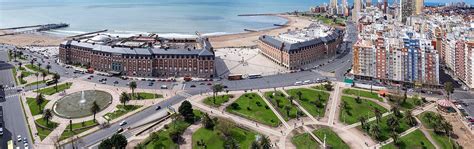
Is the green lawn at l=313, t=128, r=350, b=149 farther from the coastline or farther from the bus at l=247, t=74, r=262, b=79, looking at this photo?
the coastline

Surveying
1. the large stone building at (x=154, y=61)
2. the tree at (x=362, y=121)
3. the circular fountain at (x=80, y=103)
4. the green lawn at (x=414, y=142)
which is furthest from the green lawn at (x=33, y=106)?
the green lawn at (x=414, y=142)

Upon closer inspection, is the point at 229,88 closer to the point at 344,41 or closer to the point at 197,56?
the point at 197,56

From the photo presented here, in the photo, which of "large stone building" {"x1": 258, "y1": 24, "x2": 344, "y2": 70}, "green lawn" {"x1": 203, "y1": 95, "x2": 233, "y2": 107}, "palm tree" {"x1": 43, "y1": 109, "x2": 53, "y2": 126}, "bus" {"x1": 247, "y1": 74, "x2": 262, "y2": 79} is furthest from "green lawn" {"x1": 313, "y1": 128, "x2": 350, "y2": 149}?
"palm tree" {"x1": 43, "y1": 109, "x2": 53, "y2": 126}

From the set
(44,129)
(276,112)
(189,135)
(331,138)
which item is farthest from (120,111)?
(331,138)

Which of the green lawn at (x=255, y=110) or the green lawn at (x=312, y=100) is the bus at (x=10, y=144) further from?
the green lawn at (x=312, y=100)

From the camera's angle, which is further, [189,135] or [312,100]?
[312,100]

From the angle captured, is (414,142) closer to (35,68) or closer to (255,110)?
(255,110)
